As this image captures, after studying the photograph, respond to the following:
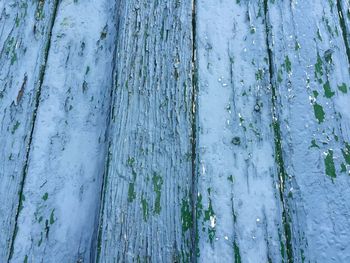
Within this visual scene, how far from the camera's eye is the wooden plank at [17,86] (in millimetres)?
743

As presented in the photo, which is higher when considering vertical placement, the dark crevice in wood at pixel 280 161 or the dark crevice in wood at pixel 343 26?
the dark crevice in wood at pixel 343 26

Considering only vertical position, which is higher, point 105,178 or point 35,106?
point 35,106

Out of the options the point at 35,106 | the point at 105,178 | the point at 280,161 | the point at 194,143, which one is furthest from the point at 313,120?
the point at 35,106

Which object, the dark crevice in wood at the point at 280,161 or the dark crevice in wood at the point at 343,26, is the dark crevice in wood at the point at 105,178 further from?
the dark crevice in wood at the point at 343,26

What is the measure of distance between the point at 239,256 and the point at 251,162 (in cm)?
16

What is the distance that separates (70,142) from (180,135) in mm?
219

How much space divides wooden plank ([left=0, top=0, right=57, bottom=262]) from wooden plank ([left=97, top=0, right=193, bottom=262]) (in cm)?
18

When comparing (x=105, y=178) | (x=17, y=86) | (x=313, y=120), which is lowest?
(x=105, y=178)

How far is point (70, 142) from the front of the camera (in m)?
0.78

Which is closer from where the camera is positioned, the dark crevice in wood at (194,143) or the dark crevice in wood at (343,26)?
the dark crevice in wood at (194,143)

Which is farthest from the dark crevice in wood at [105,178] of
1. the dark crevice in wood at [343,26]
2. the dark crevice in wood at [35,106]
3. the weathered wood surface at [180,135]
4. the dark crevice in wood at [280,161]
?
the dark crevice in wood at [343,26]

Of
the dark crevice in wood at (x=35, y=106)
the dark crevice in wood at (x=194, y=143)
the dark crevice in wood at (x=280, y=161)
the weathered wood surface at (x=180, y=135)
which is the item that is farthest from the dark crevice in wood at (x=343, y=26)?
the dark crevice in wood at (x=35, y=106)

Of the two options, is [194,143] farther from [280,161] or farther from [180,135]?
[280,161]

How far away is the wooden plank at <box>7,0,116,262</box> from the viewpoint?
0.71 metres
